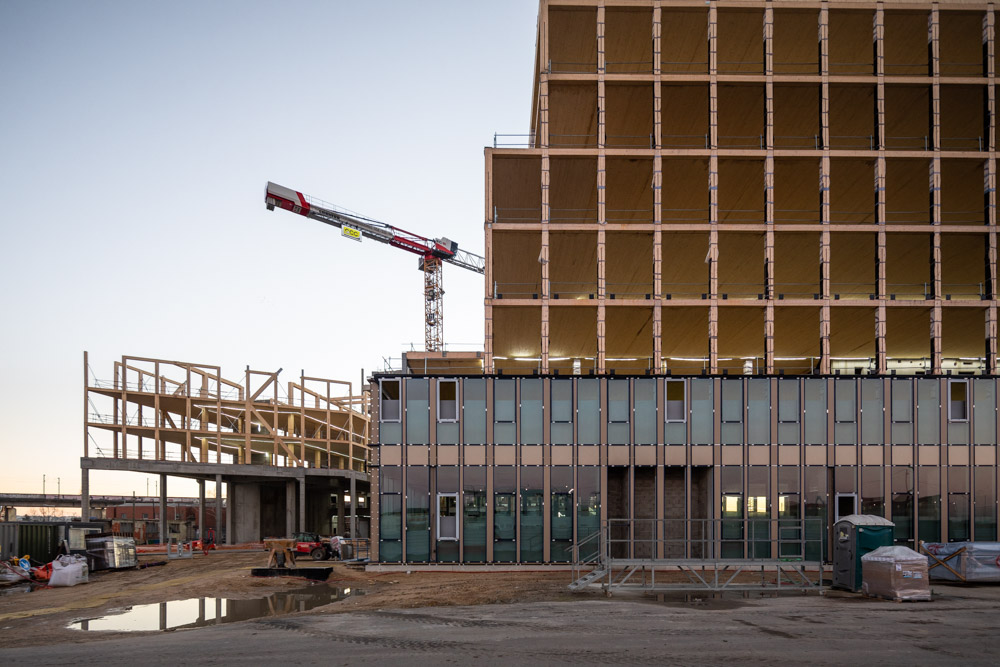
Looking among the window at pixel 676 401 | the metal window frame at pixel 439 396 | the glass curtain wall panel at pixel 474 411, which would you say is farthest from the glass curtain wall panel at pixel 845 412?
the metal window frame at pixel 439 396

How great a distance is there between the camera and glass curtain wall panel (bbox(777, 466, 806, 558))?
31.4 metres

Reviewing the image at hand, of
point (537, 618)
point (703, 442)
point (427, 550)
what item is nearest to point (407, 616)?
point (537, 618)

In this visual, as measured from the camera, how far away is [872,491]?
1259 inches

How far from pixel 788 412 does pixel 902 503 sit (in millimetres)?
5741

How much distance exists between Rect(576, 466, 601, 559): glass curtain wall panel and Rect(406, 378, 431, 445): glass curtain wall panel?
642 centimetres

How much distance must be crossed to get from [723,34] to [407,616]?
3143 cm

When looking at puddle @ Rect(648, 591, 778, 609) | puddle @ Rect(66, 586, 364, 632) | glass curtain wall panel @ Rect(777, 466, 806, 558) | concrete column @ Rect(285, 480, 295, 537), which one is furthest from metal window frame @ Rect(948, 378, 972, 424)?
concrete column @ Rect(285, 480, 295, 537)

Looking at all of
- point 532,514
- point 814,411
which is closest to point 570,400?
point 532,514

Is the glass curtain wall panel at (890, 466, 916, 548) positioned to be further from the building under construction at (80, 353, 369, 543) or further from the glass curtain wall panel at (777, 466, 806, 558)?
the building under construction at (80, 353, 369, 543)

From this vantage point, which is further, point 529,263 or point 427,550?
point 529,263

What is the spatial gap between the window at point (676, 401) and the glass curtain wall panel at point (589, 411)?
2.88 m

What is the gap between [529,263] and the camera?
41.3 meters

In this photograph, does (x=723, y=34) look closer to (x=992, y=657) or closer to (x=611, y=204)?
(x=611, y=204)

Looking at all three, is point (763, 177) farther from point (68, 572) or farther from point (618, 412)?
point (68, 572)
